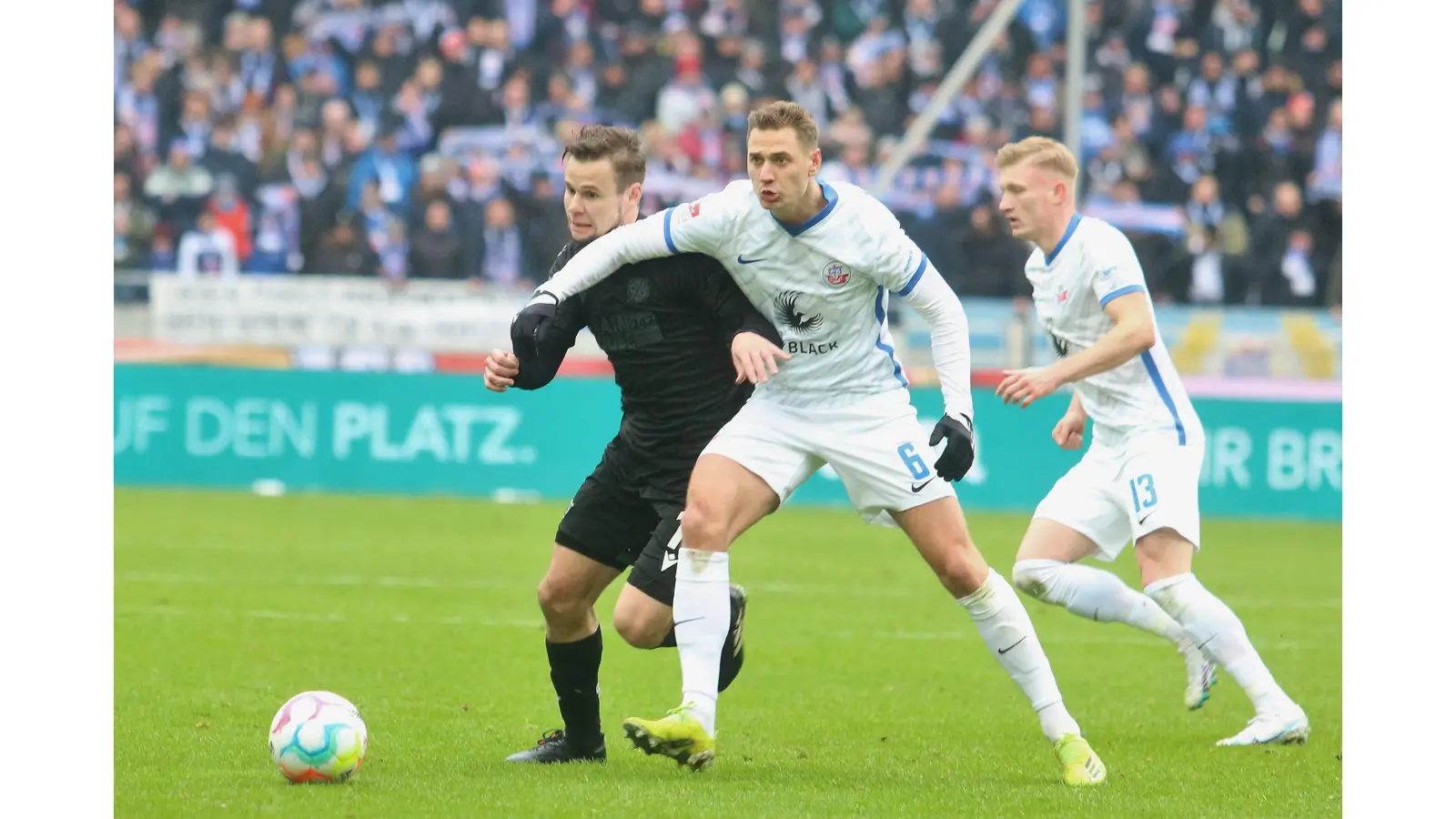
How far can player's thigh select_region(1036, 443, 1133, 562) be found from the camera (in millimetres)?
7395

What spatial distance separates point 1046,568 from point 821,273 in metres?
2.01

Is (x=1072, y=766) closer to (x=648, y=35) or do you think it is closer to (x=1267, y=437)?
(x=1267, y=437)

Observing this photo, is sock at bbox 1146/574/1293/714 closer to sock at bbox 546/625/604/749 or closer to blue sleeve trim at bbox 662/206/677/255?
sock at bbox 546/625/604/749

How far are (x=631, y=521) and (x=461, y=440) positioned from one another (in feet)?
34.5

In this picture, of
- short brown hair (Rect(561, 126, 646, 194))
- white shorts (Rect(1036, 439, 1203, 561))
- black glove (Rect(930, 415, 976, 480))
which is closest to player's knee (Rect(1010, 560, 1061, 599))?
white shorts (Rect(1036, 439, 1203, 561))

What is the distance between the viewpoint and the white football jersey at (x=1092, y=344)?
7219 mm

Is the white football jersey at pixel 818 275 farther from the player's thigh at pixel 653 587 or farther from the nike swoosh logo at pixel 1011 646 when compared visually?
the nike swoosh logo at pixel 1011 646

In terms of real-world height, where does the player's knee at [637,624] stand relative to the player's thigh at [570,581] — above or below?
below

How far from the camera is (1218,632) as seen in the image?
7.11 m

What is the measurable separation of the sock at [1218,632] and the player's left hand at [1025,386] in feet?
5.13

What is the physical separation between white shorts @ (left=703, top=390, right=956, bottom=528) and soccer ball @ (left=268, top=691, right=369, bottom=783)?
57.6 inches

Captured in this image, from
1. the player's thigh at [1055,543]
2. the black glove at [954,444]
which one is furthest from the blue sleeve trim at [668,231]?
the player's thigh at [1055,543]

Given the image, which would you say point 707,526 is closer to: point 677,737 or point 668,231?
point 677,737

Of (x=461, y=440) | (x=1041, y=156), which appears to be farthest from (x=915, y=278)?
(x=461, y=440)
